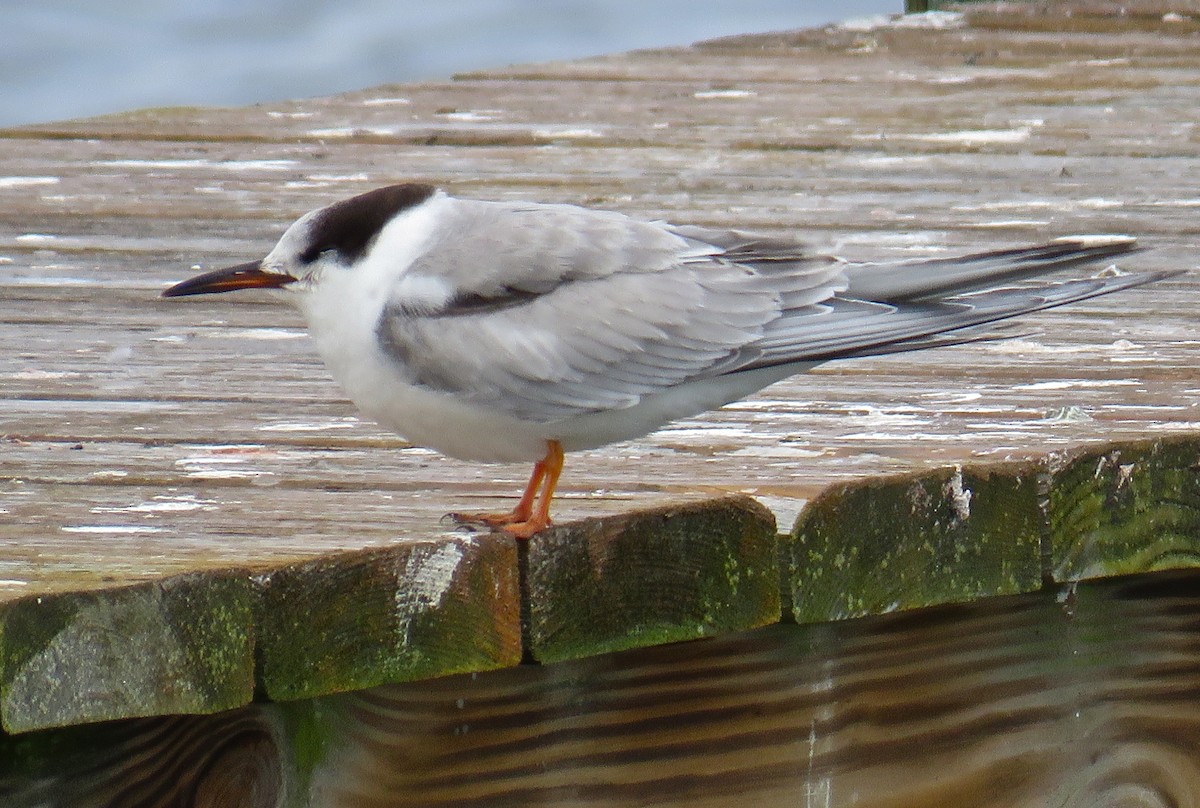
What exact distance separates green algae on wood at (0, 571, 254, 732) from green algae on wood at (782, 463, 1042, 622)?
2.44 ft

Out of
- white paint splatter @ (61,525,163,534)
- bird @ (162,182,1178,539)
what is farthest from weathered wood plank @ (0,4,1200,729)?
bird @ (162,182,1178,539)

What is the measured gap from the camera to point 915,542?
2.67m

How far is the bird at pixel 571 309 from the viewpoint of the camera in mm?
2980

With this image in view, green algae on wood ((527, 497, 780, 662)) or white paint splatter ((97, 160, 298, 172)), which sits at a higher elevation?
white paint splatter ((97, 160, 298, 172))

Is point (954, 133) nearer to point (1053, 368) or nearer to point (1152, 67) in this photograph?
point (1152, 67)

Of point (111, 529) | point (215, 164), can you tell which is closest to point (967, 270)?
point (111, 529)

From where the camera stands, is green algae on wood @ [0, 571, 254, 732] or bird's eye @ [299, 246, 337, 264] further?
bird's eye @ [299, 246, 337, 264]

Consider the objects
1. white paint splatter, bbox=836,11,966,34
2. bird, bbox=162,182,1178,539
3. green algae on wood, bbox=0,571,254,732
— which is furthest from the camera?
white paint splatter, bbox=836,11,966,34

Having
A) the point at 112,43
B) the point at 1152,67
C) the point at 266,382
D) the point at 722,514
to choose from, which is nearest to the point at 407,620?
the point at 722,514

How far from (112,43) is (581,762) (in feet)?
40.4

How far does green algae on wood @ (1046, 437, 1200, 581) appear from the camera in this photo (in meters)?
2.76

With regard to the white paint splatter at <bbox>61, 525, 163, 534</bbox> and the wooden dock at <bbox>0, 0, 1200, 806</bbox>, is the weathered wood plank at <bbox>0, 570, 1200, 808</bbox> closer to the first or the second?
the wooden dock at <bbox>0, 0, 1200, 806</bbox>

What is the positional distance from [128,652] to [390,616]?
338 millimetres

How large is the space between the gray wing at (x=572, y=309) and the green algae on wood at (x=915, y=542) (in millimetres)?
506
